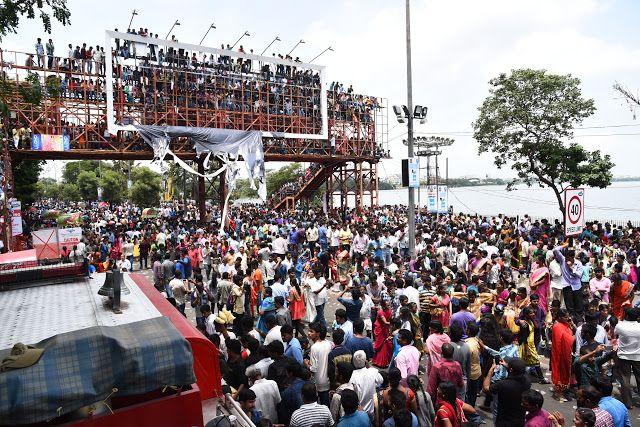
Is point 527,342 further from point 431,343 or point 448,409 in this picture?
point 448,409

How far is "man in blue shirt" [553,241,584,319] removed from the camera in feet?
30.8

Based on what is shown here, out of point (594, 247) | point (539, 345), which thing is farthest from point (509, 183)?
point (539, 345)

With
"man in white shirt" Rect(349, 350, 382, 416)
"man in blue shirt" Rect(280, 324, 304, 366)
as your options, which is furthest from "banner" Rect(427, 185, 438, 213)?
"man in white shirt" Rect(349, 350, 382, 416)

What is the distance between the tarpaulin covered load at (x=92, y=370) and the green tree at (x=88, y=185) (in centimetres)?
5918

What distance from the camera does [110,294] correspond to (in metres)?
4.00

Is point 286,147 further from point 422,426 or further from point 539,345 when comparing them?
point 422,426

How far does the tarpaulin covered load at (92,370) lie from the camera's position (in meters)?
2.54

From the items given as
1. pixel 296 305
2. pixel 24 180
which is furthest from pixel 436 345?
pixel 24 180

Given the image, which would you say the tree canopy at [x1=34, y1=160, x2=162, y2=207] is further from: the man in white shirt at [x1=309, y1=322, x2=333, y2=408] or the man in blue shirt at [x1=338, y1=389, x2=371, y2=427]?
the man in blue shirt at [x1=338, y1=389, x2=371, y2=427]

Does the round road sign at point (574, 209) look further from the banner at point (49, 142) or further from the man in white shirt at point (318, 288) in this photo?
the banner at point (49, 142)

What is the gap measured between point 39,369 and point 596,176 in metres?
21.3

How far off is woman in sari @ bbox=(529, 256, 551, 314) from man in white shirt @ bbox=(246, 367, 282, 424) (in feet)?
20.3

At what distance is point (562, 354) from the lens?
632 centimetres

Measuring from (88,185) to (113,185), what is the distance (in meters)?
6.26
